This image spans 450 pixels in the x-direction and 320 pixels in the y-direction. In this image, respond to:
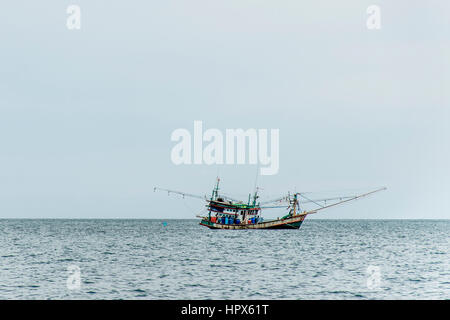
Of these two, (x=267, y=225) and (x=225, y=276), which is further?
(x=267, y=225)

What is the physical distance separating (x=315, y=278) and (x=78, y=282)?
16.8 meters

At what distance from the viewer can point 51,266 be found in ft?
149

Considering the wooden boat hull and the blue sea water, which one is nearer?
the blue sea water

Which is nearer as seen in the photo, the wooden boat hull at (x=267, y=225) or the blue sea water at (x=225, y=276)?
the blue sea water at (x=225, y=276)

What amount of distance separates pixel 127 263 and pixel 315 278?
737 inches
